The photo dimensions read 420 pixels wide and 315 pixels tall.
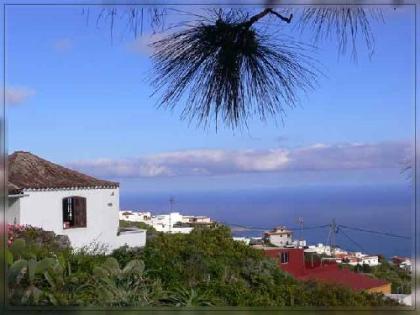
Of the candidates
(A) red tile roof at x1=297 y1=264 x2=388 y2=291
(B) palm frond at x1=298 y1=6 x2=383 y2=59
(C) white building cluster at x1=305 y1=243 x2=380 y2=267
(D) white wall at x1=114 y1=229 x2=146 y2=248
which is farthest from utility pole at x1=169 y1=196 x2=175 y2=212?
(B) palm frond at x1=298 y1=6 x2=383 y2=59

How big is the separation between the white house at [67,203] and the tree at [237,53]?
0.65 metres

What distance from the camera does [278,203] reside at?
237cm

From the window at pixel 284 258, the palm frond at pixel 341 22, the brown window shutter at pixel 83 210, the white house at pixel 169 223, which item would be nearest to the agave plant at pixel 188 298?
the white house at pixel 169 223

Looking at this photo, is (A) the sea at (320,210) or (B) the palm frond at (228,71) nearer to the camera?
(B) the palm frond at (228,71)

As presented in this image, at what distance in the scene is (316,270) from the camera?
2885 mm

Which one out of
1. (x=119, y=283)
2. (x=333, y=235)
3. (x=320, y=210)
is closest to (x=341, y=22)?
(x=320, y=210)

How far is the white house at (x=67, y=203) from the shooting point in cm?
255

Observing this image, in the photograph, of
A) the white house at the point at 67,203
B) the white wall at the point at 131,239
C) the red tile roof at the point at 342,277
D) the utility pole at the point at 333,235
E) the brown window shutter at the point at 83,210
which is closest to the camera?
the utility pole at the point at 333,235

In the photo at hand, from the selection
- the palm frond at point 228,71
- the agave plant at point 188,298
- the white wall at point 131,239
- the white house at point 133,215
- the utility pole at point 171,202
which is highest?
the palm frond at point 228,71

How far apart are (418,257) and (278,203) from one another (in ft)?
1.82

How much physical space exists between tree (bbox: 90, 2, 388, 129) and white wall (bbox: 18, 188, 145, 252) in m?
0.79

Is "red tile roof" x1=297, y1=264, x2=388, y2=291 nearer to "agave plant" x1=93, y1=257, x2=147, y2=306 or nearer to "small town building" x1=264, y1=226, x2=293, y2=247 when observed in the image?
"small town building" x1=264, y1=226, x2=293, y2=247

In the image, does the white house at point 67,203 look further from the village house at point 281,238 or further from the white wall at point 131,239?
the village house at point 281,238

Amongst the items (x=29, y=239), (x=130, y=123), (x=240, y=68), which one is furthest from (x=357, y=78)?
(x=29, y=239)
